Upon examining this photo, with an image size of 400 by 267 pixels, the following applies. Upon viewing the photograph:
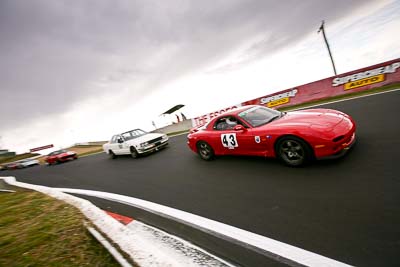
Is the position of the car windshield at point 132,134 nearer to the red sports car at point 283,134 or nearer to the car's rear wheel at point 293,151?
the red sports car at point 283,134

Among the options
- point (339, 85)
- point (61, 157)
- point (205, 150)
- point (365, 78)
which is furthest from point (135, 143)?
point (365, 78)

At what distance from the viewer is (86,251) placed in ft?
9.00

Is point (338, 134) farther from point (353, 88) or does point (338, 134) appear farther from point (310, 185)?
point (353, 88)

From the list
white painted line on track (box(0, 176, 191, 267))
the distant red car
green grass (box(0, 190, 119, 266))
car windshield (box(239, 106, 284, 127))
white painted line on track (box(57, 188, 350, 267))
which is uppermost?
the distant red car

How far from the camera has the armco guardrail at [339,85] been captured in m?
11.2

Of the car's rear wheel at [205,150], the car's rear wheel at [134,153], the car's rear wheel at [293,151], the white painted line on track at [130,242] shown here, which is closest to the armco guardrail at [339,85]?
the car's rear wheel at [134,153]

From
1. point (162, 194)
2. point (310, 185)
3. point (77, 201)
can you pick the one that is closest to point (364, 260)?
point (310, 185)

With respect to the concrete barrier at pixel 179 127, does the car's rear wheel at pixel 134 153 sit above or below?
below

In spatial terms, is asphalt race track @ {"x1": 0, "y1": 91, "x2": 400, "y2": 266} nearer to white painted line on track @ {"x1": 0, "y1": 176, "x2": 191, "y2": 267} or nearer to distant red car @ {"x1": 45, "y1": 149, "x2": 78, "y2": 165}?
white painted line on track @ {"x1": 0, "y1": 176, "x2": 191, "y2": 267}

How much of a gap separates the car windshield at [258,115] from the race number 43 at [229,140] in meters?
0.51

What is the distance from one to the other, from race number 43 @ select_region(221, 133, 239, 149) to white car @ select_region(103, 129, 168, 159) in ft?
15.7

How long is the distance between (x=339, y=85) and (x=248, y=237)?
42.8 ft

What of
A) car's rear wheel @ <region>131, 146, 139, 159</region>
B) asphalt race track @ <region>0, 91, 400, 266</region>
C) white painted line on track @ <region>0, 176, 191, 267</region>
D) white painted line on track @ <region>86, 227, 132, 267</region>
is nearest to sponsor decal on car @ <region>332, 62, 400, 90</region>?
asphalt race track @ <region>0, 91, 400, 266</region>

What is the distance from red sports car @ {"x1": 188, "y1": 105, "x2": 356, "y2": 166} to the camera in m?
3.99
